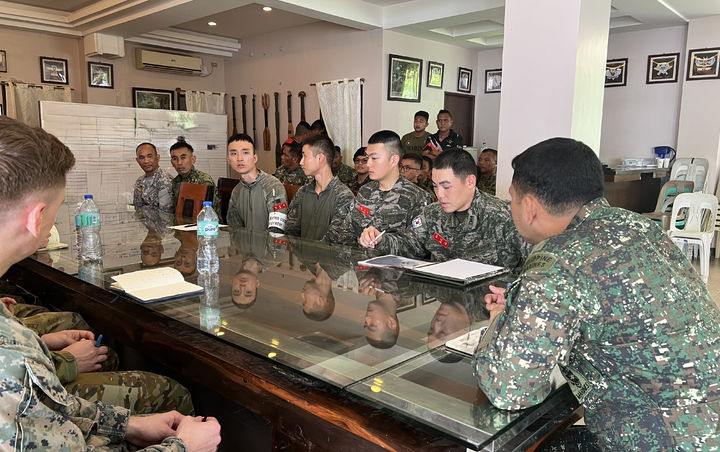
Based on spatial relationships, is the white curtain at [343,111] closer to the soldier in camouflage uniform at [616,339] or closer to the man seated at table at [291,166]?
the man seated at table at [291,166]

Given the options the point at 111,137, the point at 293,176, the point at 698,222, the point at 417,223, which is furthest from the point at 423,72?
the point at 417,223

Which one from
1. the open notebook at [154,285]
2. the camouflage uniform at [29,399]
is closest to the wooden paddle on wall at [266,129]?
the open notebook at [154,285]

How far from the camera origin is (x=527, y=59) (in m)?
3.17

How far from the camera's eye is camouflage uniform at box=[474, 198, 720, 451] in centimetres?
99

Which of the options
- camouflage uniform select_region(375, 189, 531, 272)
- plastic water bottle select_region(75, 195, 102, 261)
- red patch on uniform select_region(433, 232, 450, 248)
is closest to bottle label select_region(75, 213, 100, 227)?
plastic water bottle select_region(75, 195, 102, 261)

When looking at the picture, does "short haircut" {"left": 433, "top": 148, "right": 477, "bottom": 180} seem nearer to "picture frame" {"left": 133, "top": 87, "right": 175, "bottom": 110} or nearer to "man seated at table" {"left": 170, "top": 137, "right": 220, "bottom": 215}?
"man seated at table" {"left": 170, "top": 137, "right": 220, "bottom": 215}

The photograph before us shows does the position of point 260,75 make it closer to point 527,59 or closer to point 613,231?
point 527,59

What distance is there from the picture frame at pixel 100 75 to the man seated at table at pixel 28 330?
691 centimetres

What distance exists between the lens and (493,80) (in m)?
7.65

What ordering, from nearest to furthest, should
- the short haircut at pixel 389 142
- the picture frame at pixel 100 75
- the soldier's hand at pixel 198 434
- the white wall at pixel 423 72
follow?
the soldier's hand at pixel 198 434 < the short haircut at pixel 389 142 < the white wall at pixel 423 72 < the picture frame at pixel 100 75

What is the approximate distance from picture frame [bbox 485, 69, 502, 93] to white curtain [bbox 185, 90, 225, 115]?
→ 410 cm

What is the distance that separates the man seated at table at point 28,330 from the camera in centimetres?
81

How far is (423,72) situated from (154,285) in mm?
5659

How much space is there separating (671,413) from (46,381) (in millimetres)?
1163
